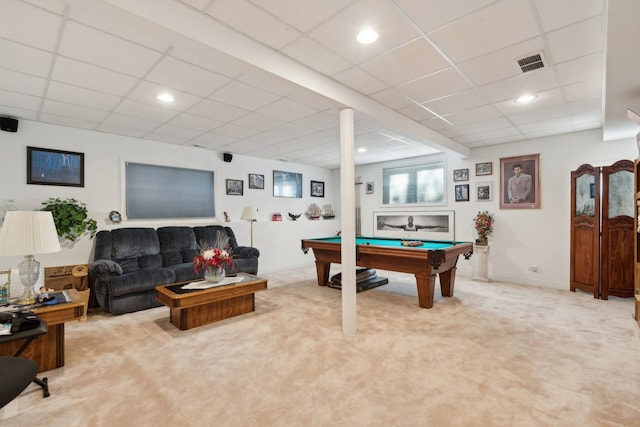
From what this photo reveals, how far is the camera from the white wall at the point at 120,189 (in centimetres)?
411

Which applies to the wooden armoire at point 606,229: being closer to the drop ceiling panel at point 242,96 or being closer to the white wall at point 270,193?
the white wall at point 270,193

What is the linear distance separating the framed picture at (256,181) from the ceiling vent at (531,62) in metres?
5.18

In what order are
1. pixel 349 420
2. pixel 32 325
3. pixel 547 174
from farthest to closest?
pixel 547 174 → pixel 32 325 → pixel 349 420

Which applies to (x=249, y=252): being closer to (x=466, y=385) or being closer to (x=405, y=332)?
(x=405, y=332)

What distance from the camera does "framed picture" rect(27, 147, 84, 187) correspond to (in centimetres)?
418

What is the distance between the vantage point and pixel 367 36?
7.70ft

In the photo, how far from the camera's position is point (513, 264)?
5633 mm

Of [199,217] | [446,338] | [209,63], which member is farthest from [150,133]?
[446,338]

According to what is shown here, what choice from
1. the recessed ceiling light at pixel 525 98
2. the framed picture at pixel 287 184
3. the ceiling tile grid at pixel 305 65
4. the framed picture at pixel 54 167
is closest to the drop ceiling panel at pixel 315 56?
the ceiling tile grid at pixel 305 65

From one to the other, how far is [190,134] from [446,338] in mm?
4588

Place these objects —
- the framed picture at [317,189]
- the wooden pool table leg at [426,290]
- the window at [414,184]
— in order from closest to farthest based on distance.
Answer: the wooden pool table leg at [426,290] < the window at [414,184] < the framed picture at [317,189]

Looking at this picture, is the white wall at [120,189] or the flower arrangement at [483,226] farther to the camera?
the flower arrangement at [483,226]

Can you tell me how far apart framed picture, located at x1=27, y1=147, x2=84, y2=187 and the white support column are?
13.2 feet

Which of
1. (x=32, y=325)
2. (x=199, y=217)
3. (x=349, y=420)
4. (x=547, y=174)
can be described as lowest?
(x=349, y=420)
